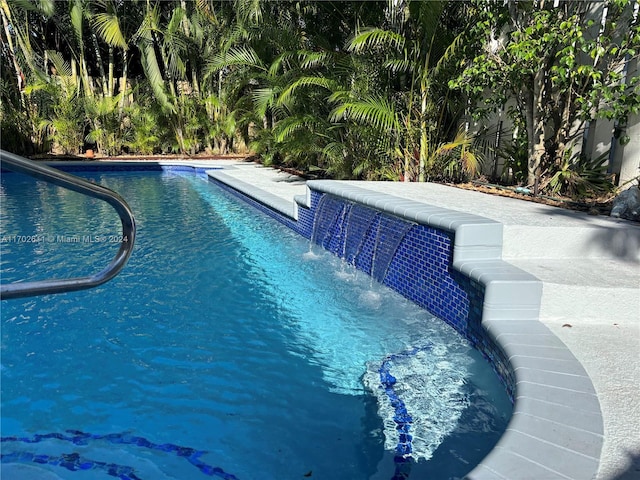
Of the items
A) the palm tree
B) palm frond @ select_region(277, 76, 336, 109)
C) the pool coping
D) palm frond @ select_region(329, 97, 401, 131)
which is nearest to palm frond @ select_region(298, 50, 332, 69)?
palm frond @ select_region(277, 76, 336, 109)

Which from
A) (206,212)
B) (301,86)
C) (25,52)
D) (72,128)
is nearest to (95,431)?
(206,212)

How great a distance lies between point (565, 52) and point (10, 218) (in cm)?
823

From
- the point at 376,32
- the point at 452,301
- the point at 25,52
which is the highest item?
the point at 25,52

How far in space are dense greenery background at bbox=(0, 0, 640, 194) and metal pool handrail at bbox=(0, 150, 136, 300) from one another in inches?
192

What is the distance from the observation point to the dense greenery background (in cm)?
590

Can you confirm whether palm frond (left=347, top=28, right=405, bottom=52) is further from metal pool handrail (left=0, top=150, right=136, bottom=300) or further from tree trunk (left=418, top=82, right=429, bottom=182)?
metal pool handrail (left=0, top=150, right=136, bottom=300)

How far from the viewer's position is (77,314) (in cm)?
404

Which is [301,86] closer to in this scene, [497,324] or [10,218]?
[10,218]

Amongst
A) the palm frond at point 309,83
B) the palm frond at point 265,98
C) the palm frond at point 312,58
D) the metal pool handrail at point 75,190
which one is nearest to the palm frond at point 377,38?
the palm frond at point 309,83

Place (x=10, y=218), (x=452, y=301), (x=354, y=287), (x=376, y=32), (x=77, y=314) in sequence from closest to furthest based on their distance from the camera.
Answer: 1. (x=452, y=301)
2. (x=77, y=314)
3. (x=354, y=287)
4. (x=376, y=32)
5. (x=10, y=218)

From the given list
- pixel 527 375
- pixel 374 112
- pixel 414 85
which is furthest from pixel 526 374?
pixel 414 85

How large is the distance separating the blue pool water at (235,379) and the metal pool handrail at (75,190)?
1020mm

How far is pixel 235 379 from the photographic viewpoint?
3094 millimetres

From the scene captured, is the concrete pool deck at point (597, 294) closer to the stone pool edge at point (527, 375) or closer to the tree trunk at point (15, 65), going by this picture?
the stone pool edge at point (527, 375)
